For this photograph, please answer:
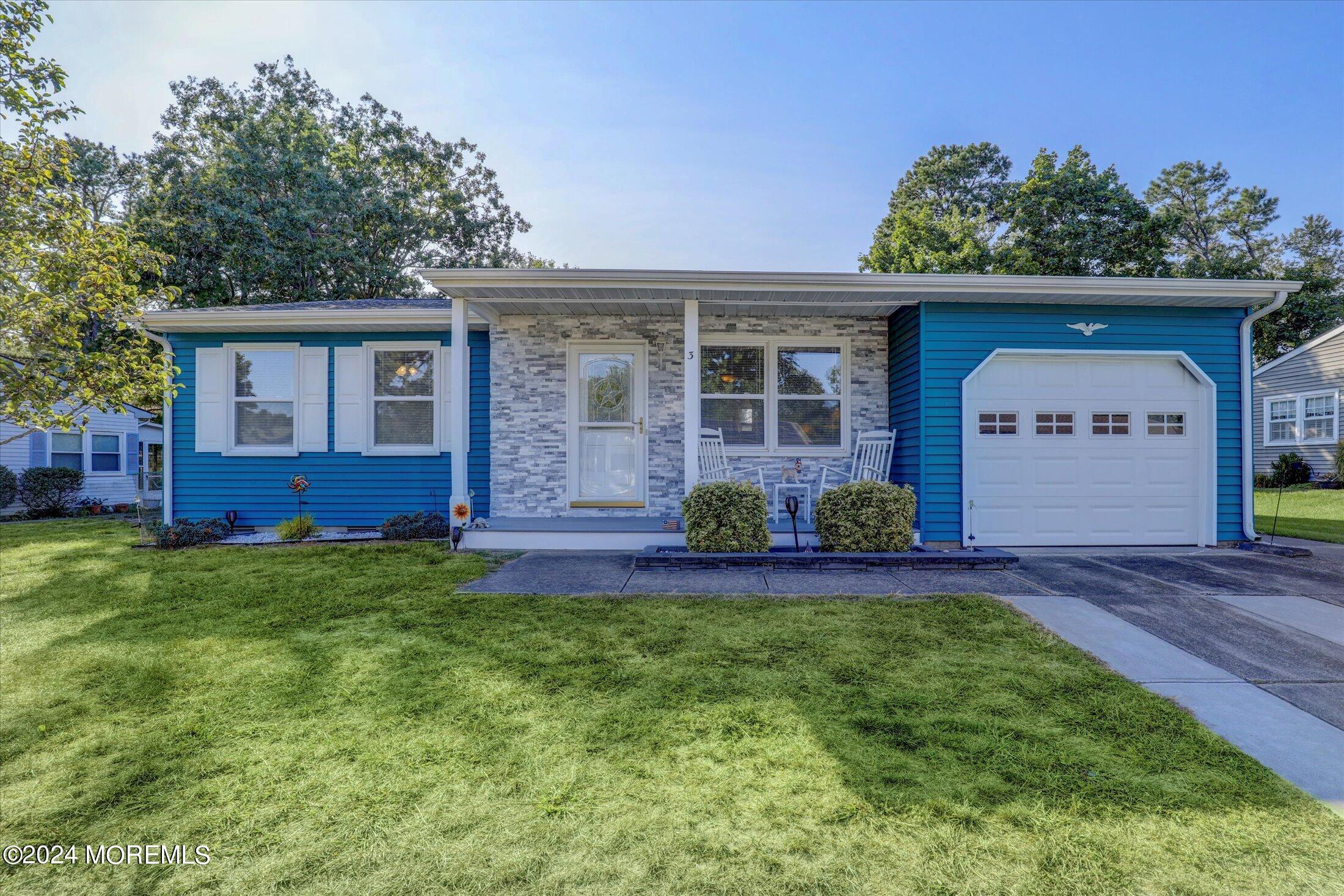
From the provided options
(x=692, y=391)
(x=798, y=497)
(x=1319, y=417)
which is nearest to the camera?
(x=692, y=391)

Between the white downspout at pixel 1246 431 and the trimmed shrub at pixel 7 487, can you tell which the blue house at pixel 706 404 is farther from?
the trimmed shrub at pixel 7 487

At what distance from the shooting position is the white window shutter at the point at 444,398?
295 inches

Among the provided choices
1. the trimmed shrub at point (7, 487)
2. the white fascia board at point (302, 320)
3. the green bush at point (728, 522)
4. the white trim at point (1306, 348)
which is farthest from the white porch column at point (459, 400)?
the white trim at point (1306, 348)

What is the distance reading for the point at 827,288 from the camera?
19.6 ft

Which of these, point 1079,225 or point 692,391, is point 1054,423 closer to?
point 692,391

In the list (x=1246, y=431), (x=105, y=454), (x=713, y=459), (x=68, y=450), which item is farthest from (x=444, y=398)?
(x=105, y=454)

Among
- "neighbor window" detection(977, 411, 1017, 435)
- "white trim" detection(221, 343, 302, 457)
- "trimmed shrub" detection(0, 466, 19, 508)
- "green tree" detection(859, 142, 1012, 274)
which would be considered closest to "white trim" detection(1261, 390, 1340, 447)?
"green tree" detection(859, 142, 1012, 274)

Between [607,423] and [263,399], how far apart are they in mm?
4386

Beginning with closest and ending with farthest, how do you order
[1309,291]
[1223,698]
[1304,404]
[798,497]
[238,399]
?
[1223,698], [798,497], [238,399], [1304,404], [1309,291]

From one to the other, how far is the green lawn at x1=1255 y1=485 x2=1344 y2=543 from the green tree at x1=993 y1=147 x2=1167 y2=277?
22.6 feet

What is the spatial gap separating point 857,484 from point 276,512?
6988mm

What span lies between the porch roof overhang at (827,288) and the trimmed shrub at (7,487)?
1251 cm

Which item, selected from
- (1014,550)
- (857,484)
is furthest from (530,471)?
(1014,550)

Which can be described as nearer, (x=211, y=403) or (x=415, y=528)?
(x=415, y=528)
